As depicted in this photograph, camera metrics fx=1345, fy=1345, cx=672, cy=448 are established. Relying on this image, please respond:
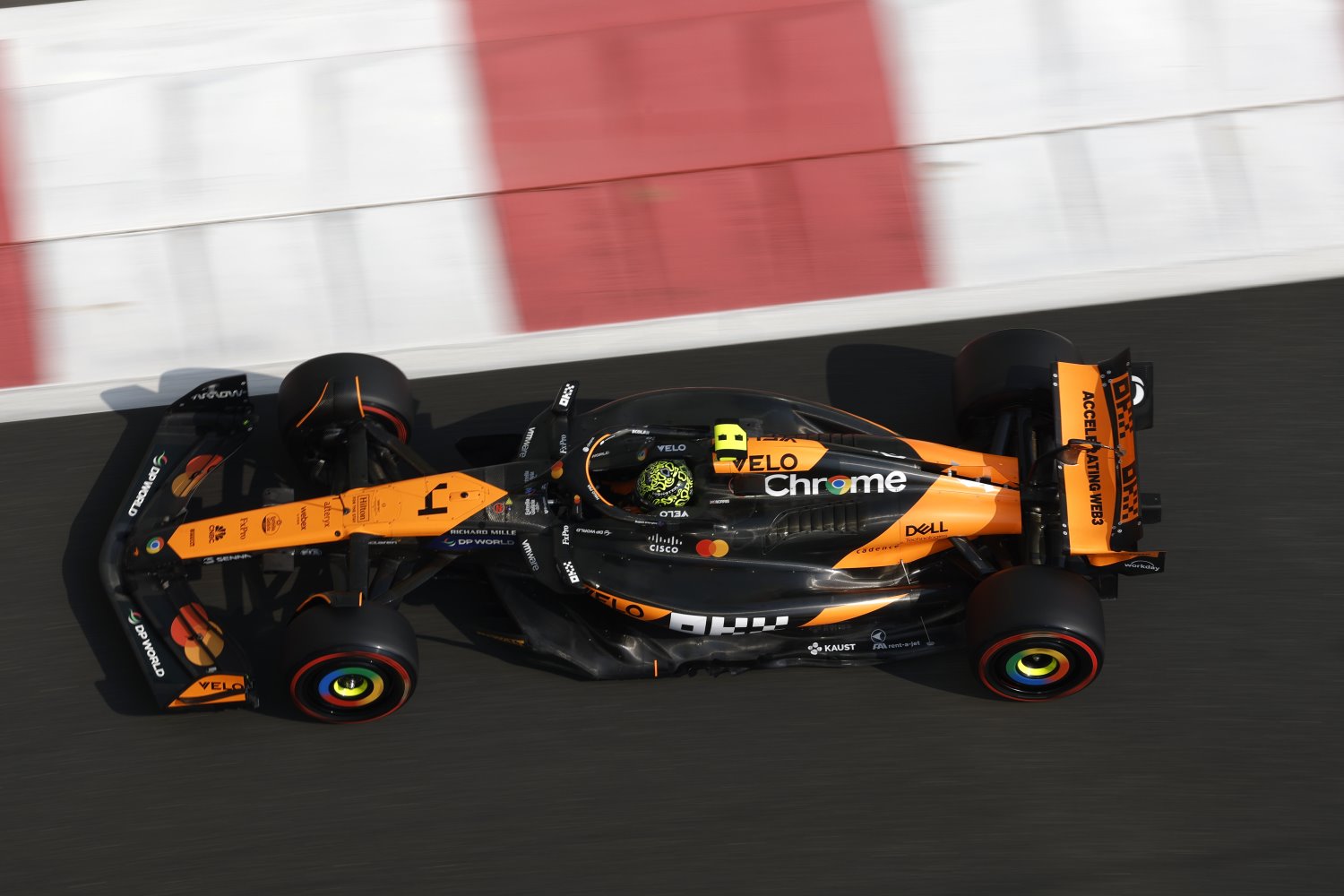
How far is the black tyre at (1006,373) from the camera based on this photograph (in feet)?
21.5

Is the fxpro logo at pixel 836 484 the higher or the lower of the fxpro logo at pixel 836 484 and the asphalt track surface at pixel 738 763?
the higher

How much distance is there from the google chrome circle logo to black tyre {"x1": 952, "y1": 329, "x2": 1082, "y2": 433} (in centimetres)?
96

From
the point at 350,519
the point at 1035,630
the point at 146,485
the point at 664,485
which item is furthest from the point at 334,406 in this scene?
the point at 1035,630

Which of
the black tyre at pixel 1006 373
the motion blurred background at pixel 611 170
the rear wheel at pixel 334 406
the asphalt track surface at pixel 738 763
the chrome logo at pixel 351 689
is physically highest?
the motion blurred background at pixel 611 170

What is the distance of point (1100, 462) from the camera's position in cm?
597

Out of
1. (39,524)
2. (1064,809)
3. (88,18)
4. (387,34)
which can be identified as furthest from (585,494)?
(88,18)

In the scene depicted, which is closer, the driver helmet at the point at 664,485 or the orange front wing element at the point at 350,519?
the driver helmet at the point at 664,485

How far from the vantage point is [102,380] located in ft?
25.2

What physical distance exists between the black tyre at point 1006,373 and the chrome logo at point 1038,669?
1.30 metres

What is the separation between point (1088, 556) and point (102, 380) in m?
5.45

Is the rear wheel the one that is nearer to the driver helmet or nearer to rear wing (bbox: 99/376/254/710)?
rear wing (bbox: 99/376/254/710)

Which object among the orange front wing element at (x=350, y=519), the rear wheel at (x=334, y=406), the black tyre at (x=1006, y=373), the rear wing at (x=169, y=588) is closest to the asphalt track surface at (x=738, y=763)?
the rear wing at (x=169, y=588)

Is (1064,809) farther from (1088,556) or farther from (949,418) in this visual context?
(949,418)

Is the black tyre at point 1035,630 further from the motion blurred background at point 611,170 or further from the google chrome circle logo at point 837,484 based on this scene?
the motion blurred background at point 611,170
